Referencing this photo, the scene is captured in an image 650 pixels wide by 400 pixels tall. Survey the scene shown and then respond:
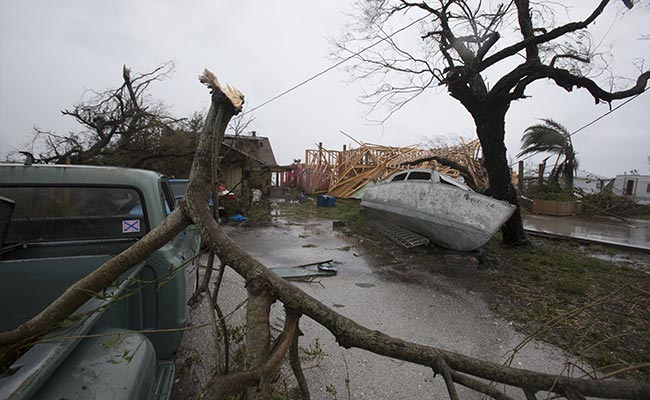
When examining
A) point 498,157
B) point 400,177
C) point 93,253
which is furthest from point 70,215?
point 400,177

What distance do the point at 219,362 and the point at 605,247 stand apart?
1087 cm

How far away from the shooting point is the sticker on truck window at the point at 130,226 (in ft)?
8.59

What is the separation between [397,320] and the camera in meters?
4.12

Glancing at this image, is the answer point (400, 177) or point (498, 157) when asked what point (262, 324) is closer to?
point (498, 157)

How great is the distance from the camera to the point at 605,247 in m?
8.37

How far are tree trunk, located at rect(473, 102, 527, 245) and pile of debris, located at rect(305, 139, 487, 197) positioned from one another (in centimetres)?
774

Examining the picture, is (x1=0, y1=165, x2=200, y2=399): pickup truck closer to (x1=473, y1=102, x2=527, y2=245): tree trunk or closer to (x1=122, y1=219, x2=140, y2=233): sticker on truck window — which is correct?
(x1=122, y1=219, x2=140, y2=233): sticker on truck window

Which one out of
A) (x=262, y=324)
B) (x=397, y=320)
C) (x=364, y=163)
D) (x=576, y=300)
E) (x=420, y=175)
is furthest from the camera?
(x=364, y=163)

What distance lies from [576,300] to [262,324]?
5610 mm

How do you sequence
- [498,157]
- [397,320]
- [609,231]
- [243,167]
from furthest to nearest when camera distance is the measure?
1. [243,167]
2. [609,231]
3. [498,157]
4. [397,320]

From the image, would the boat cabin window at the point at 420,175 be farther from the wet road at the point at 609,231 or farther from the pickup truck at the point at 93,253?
the pickup truck at the point at 93,253

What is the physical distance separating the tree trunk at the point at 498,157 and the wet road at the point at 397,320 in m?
2.49

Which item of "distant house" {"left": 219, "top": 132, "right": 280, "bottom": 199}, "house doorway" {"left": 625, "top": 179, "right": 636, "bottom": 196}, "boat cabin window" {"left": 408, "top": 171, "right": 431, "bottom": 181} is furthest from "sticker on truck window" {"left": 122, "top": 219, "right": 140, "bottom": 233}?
"house doorway" {"left": 625, "top": 179, "right": 636, "bottom": 196}

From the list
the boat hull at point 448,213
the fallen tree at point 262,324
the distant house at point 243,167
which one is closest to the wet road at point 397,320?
the boat hull at point 448,213
